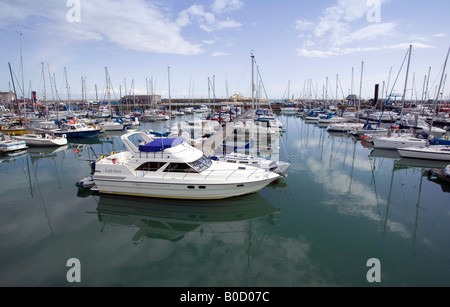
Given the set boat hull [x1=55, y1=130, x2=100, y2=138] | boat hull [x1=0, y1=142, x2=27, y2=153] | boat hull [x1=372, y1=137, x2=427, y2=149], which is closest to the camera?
boat hull [x1=0, y1=142, x2=27, y2=153]

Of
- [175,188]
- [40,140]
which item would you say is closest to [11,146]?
[40,140]

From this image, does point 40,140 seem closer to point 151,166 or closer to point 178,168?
point 151,166

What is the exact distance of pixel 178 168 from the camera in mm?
12641

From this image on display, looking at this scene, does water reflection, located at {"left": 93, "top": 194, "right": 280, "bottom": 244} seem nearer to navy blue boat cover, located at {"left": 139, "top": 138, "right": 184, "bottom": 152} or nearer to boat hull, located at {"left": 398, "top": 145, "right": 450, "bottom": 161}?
navy blue boat cover, located at {"left": 139, "top": 138, "right": 184, "bottom": 152}

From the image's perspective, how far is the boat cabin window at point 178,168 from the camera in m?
12.6

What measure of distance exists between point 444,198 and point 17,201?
25.5 metres

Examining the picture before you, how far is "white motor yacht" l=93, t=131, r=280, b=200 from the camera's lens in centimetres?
1230

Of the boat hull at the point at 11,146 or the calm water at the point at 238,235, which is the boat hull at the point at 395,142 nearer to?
the calm water at the point at 238,235

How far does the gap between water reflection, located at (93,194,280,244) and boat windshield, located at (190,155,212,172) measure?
6.29 ft

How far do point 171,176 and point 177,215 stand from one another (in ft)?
6.75

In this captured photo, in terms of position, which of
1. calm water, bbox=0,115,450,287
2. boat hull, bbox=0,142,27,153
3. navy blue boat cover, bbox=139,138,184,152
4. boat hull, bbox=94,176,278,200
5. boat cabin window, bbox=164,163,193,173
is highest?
navy blue boat cover, bbox=139,138,184,152

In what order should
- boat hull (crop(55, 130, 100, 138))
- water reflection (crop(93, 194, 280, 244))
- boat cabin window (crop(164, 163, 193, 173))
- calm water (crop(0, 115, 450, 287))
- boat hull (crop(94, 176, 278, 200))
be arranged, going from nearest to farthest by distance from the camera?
1. calm water (crop(0, 115, 450, 287))
2. water reflection (crop(93, 194, 280, 244))
3. boat hull (crop(94, 176, 278, 200))
4. boat cabin window (crop(164, 163, 193, 173))
5. boat hull (crop(55, 130, 100, 138))

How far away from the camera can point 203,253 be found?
916 centimetres

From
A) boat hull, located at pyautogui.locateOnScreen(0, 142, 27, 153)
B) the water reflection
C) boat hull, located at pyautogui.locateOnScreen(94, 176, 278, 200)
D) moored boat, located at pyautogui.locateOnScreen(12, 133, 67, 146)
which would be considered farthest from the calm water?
moored boat, located at pyautogui.locateOnScreen(12, 133, 67, 146)
